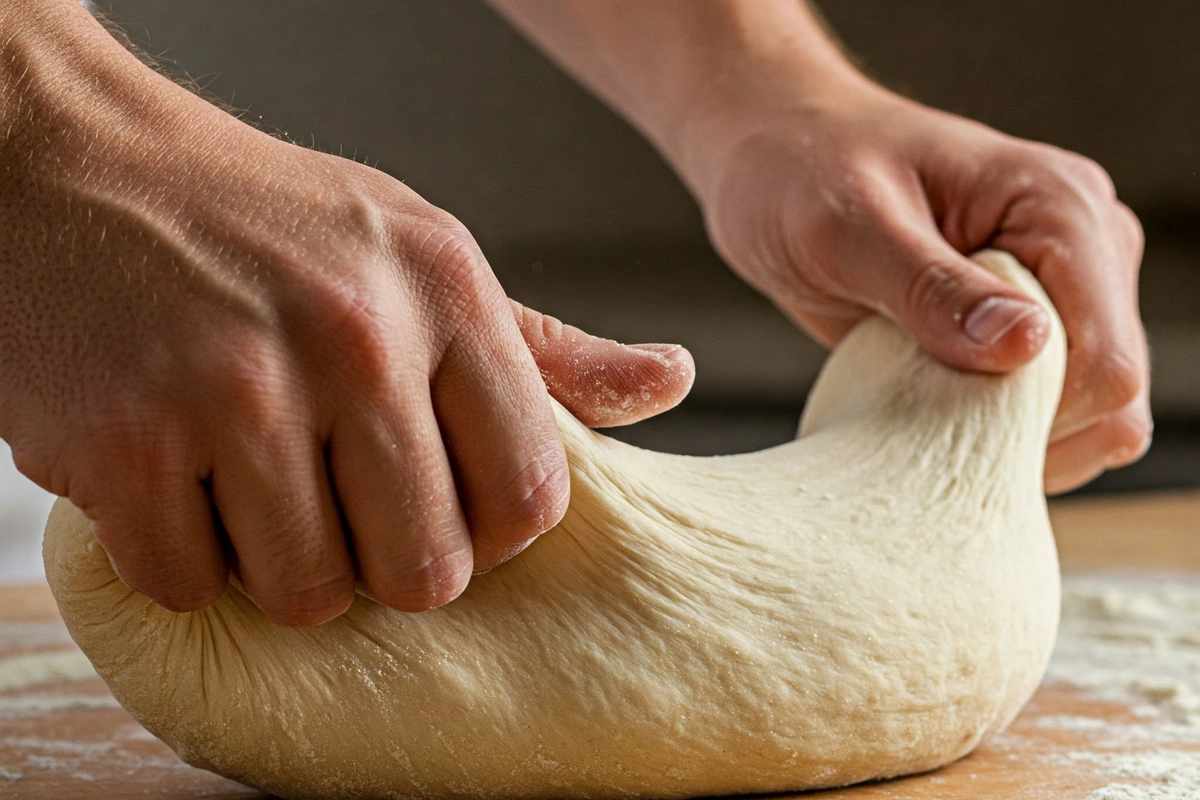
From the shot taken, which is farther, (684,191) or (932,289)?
(684,191)

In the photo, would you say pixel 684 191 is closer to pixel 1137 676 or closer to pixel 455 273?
pixel 1137 676

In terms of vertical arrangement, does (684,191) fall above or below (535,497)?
below

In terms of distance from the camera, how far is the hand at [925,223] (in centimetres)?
121

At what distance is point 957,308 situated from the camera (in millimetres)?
1104

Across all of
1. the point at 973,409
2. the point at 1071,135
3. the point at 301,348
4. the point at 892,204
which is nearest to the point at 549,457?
the point at 301,348

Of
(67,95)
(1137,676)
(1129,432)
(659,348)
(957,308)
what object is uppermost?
(67,95)

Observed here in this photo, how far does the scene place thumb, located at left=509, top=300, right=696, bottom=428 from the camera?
738mm

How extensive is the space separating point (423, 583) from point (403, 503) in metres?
0.05

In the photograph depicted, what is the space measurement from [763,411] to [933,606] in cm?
218

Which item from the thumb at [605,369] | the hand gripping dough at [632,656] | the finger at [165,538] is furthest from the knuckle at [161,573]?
the thumb at [605,369]

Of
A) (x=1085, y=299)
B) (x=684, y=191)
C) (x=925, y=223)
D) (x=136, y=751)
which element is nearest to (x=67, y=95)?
(x=136, y=751)

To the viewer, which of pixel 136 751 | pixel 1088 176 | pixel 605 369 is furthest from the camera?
pixel 1088 176

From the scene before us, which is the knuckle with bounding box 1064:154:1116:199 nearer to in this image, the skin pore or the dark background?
the skin pore

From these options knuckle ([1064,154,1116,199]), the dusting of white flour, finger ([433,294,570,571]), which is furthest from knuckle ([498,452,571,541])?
knuckle ([1064,154,1116,199])
